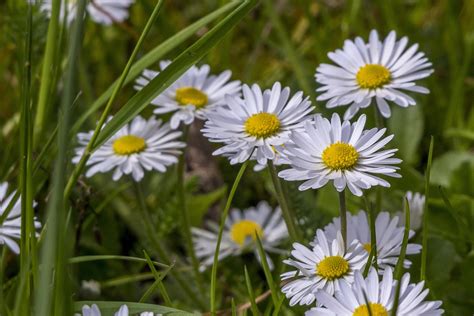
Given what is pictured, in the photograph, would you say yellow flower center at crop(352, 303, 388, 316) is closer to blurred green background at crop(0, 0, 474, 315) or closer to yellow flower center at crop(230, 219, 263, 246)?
blurred green background at crop(0, 0, 474, 315)

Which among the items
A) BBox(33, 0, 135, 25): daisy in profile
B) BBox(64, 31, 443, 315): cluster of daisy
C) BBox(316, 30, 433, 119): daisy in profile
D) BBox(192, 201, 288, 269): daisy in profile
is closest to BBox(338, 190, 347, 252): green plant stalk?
BBox(64, 31, 443, 315): cluster of daisy

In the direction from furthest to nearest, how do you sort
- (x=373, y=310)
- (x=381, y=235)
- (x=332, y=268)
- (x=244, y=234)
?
(x=244, y=234), (x=381, y=235), (x=332, y=268), (x=373, y=310)

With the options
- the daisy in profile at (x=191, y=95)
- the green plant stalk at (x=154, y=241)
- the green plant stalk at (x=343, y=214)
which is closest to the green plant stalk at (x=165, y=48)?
the daisy in profile at (x=191, y=95)

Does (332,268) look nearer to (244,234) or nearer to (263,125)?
(263,125)

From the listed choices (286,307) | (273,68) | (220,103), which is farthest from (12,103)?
(286,307)

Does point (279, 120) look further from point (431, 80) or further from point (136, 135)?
point (431, 80)

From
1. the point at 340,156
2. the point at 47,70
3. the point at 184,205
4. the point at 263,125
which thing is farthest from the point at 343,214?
the point at 47,70
